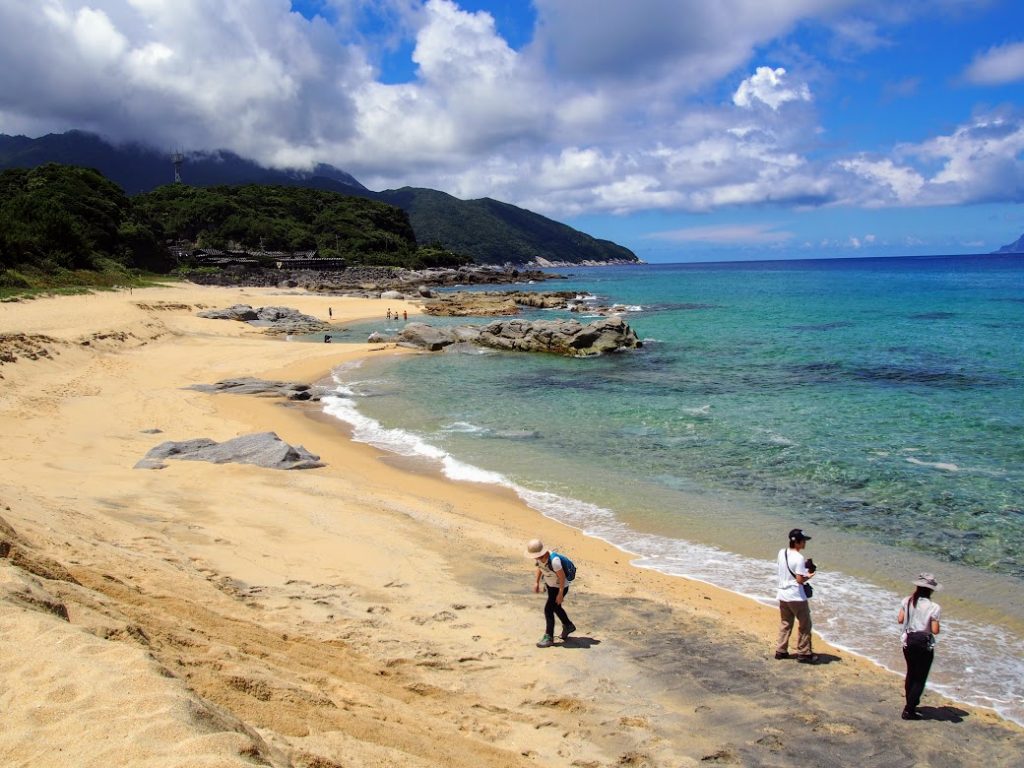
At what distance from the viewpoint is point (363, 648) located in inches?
259

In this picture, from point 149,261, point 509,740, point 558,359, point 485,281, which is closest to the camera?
point 509,740

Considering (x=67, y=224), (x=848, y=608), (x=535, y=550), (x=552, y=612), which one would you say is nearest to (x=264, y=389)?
(x=535, y=550)

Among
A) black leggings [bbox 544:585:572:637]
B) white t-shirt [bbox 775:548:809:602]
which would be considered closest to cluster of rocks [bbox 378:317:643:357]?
white t-shirt [bbox 775:548:809:602]

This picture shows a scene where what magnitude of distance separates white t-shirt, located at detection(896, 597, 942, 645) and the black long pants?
170 millimetres

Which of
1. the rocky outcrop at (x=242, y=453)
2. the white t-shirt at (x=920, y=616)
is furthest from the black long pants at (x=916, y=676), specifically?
the rocky outcrop at (x=242, y=453)

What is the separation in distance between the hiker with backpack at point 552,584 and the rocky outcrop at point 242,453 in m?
7.85

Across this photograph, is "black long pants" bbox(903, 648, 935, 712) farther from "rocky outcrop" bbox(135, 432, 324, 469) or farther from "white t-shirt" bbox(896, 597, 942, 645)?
"rocky outcrop" bbox(135, 432, 324, 469)

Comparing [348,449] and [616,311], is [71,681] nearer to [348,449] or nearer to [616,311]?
[348,449]

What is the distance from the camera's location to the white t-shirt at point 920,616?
632 cm

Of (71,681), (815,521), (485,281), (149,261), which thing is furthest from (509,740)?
(485,281)

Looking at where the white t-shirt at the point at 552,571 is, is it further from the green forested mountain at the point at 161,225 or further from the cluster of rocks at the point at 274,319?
the green forested mountain at the point at 161,225

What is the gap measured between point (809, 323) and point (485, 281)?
74.3 metres

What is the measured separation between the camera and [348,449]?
53.6 feet

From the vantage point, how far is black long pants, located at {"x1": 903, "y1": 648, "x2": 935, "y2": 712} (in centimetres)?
619
